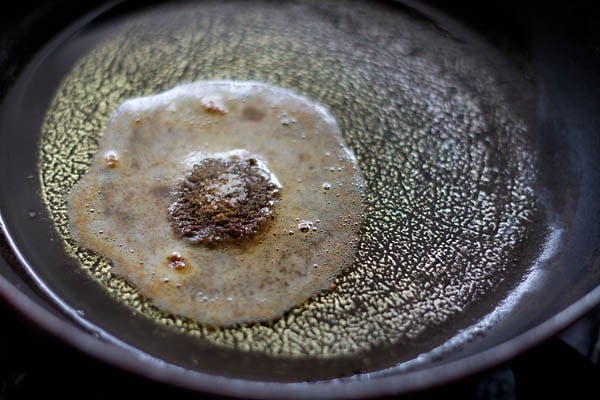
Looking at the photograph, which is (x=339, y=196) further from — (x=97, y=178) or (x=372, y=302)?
(x=97, y=178)

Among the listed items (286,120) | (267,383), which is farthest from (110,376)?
(286,120)

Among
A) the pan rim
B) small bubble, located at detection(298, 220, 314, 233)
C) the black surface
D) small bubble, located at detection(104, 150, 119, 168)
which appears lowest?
the black surface

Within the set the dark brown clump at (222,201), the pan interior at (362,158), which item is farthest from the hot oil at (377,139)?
the dark brown clump at (222,201)

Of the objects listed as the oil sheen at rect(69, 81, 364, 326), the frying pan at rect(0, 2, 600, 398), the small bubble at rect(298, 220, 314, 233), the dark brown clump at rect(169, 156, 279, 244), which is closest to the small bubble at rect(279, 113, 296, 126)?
the oil sheen at rect(69, 81, 364, 326)

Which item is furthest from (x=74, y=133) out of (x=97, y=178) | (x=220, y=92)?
(x=220, y=92)

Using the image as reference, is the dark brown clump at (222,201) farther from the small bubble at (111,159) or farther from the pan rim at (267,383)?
the pan rim at (267,383)

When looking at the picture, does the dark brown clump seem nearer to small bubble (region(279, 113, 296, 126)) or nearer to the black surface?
small bubble (region(279, 113, 296, 126))

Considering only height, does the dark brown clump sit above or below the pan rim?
below
